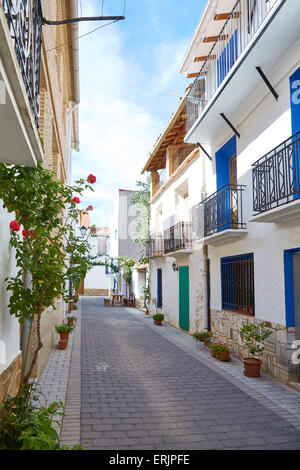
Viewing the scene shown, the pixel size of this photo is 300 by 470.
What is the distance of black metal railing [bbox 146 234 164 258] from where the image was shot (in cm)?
1716

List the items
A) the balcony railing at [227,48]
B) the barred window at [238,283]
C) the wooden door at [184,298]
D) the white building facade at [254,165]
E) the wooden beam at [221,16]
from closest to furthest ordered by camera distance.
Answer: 1. the white building facade at [254,165]
2. the balcony railing at [227,48]
3. the barred window at [238,283]
4. the wooden beam at [221,16]
5. the wooden door at [184,298]

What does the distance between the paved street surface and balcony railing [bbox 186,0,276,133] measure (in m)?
6.71

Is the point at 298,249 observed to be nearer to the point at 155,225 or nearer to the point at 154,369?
the point at 154,369

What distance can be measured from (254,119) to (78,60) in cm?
716

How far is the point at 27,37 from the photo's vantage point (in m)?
2.84

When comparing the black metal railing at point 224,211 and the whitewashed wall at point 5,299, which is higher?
the black metal railing at point 224,211

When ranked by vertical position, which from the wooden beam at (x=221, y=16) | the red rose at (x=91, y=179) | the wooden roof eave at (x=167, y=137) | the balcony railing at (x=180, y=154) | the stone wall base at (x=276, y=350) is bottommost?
the stone wall base at (x=276, y=350)

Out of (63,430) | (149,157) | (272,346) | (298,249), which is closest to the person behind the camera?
(63,430)

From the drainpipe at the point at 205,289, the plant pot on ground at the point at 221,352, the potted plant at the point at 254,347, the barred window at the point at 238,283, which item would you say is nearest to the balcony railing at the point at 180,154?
the drainpipe at the point at 205,289

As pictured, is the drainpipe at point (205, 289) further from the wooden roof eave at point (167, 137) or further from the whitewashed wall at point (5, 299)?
the whitewashed wall at point (5, 299)

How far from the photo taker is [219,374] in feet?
24.2

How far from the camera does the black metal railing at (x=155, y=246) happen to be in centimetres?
1716

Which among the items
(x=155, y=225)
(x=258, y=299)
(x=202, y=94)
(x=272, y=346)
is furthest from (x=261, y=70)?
(x=155, y=225)

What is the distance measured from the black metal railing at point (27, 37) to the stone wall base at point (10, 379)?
8.80ft
